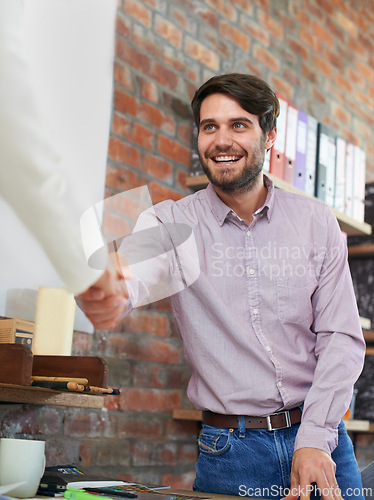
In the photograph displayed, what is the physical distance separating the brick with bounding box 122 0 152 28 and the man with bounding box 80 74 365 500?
59cm

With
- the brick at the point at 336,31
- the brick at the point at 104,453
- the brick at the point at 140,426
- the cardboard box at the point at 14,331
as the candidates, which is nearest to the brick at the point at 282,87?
the brick at the point at 336,31

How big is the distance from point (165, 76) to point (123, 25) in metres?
0.26

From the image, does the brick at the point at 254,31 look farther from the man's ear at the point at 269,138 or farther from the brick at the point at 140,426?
the brick at the point at 140,426

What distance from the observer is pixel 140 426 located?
2133 mm

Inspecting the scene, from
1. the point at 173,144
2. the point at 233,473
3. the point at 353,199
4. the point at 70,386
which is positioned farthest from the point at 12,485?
the point at 353,199

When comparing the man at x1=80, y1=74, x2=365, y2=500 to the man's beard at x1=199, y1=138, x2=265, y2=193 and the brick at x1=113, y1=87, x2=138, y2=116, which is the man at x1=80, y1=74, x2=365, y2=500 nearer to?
the man's beard at x1=199, y1=138, x2=265, y2=193

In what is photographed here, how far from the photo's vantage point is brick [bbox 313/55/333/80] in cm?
329

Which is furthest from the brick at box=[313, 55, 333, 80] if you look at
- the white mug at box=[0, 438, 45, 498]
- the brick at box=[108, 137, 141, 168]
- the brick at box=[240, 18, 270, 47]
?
the white mug at box=[0, 438, 45, 498]

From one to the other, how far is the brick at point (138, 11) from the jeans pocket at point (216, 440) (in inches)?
55.7

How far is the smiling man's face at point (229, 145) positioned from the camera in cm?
172

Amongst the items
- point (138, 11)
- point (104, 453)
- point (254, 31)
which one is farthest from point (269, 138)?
point (254, 31)

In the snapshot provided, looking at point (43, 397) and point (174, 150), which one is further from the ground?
point (174, 150)

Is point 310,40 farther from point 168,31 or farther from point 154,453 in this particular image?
point 154,453

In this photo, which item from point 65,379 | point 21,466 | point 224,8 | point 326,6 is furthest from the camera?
point 326,6
